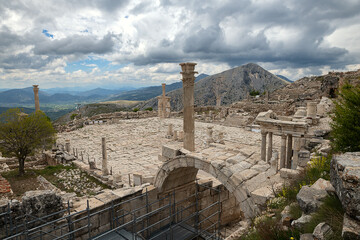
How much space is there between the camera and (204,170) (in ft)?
20.4

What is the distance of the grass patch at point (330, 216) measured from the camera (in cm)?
277

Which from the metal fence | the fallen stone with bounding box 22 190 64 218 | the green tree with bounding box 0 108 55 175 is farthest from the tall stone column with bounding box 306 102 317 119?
the green tree with bounding box 0 108 55 175

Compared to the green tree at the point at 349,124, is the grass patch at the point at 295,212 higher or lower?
lower

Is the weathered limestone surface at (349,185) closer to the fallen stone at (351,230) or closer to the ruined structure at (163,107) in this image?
the fallen stone at (351,230)

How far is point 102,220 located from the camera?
20.9 ft

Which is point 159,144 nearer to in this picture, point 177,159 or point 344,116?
point 177,159

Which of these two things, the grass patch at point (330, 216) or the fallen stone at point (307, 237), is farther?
the fallen stone at point (307, 237)

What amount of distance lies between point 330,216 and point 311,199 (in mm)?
625

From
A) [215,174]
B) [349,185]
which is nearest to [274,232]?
[349,185]

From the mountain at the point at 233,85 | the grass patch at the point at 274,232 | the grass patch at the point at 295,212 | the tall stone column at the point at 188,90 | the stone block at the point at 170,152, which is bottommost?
the grass patch at the point at 274,232

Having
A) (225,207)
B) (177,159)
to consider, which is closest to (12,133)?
(177,159)

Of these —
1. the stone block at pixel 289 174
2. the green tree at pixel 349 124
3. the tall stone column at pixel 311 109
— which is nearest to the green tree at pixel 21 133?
the stone block at pixel 289 174

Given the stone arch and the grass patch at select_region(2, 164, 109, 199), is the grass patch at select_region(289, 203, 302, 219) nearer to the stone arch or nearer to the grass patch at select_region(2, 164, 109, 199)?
the stone arch

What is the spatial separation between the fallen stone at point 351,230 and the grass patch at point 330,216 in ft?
1.02
